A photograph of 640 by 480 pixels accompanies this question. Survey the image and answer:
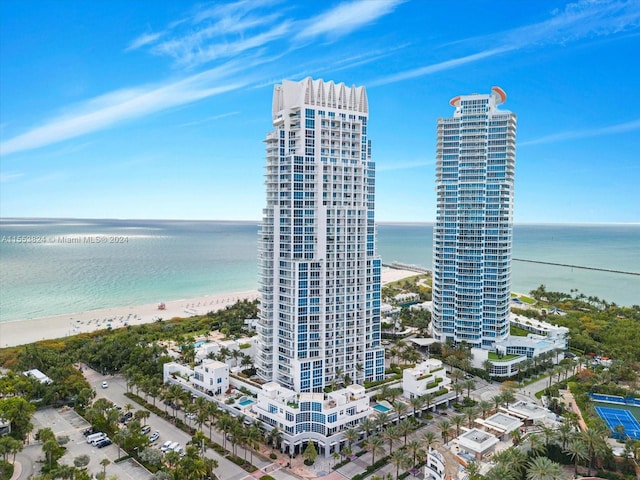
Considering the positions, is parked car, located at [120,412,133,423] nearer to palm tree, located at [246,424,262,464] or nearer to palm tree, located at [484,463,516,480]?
palm tree, located at [246,424,262,464]

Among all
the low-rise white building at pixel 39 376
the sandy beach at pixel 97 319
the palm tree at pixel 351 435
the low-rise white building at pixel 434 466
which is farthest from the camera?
the sandy beach at pixel 97 319

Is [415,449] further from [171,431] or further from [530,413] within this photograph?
[171,431]

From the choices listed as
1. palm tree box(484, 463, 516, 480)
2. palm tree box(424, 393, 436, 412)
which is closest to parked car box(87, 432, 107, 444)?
palm tree box(424, 393, 436, 412)

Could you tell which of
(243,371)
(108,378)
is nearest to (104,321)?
(108,378)

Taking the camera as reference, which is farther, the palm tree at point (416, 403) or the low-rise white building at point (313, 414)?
the palm tree at point (416, 403)

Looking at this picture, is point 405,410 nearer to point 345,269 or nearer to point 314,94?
point 345,269

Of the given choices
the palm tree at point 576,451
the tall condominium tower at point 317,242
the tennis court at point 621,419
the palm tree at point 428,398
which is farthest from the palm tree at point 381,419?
the tennis court at point 621,419

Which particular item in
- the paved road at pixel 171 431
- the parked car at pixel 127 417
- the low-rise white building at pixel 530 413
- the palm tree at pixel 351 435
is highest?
the low-rise white building at pixel 530 413

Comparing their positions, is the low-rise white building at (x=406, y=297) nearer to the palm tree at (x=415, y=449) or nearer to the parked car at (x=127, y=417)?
the palm tree at (x=415, y=449)
